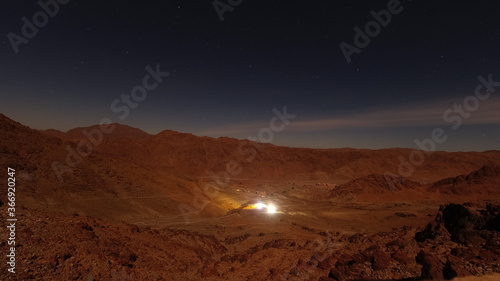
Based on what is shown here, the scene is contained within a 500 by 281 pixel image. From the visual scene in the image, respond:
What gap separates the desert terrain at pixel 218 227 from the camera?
650 centimetres

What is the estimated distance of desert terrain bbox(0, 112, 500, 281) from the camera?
650 cm

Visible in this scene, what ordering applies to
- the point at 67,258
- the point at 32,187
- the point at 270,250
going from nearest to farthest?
the point at 67,258
the point at 270,250
the point at 32,187

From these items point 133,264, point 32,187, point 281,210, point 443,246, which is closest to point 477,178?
point 281,210

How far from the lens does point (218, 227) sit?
1983 cm

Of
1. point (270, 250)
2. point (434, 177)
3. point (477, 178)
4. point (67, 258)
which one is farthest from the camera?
point (434, 177)

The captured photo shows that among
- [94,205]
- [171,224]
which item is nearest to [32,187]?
[94,205]

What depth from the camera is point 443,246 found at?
7.24m

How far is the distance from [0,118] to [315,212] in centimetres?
3033

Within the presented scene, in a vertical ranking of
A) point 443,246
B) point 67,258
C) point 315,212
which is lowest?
point 315,212

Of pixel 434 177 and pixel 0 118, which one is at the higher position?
pixel 0 118

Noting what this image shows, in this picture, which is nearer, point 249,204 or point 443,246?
point 443,246

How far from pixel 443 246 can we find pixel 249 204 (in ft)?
76.9

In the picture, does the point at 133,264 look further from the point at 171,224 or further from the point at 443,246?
the point at 171,224

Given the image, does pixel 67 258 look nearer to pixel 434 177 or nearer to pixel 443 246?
pixel 443 246
